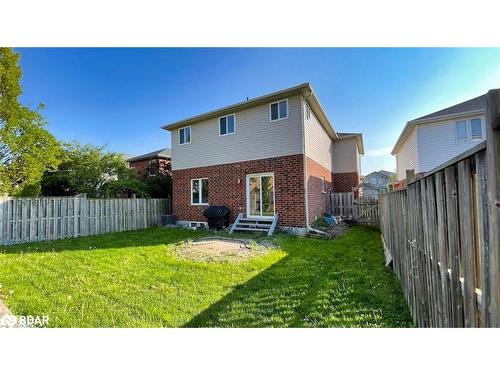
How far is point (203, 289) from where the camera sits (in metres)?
3.90

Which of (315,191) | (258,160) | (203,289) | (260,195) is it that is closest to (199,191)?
(260,195)

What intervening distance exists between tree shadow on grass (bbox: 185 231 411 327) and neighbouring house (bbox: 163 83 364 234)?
4116 millimetres

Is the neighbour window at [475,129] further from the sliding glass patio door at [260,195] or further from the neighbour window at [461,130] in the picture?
the sliding glass patio door at [260,195]

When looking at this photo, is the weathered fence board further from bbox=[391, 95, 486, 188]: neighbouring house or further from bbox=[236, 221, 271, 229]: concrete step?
bbox=[391, 95, 486, 188]: neighbouring house

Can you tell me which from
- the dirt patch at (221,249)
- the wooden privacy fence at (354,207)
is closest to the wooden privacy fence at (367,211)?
the wooden privacy fence at (354,207)

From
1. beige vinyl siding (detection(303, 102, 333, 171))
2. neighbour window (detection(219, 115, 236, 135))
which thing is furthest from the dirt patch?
neighbour window (detection(219, 115, 236, 135))

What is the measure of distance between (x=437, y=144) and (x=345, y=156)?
194 inches

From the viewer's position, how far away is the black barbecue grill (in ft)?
33.8
